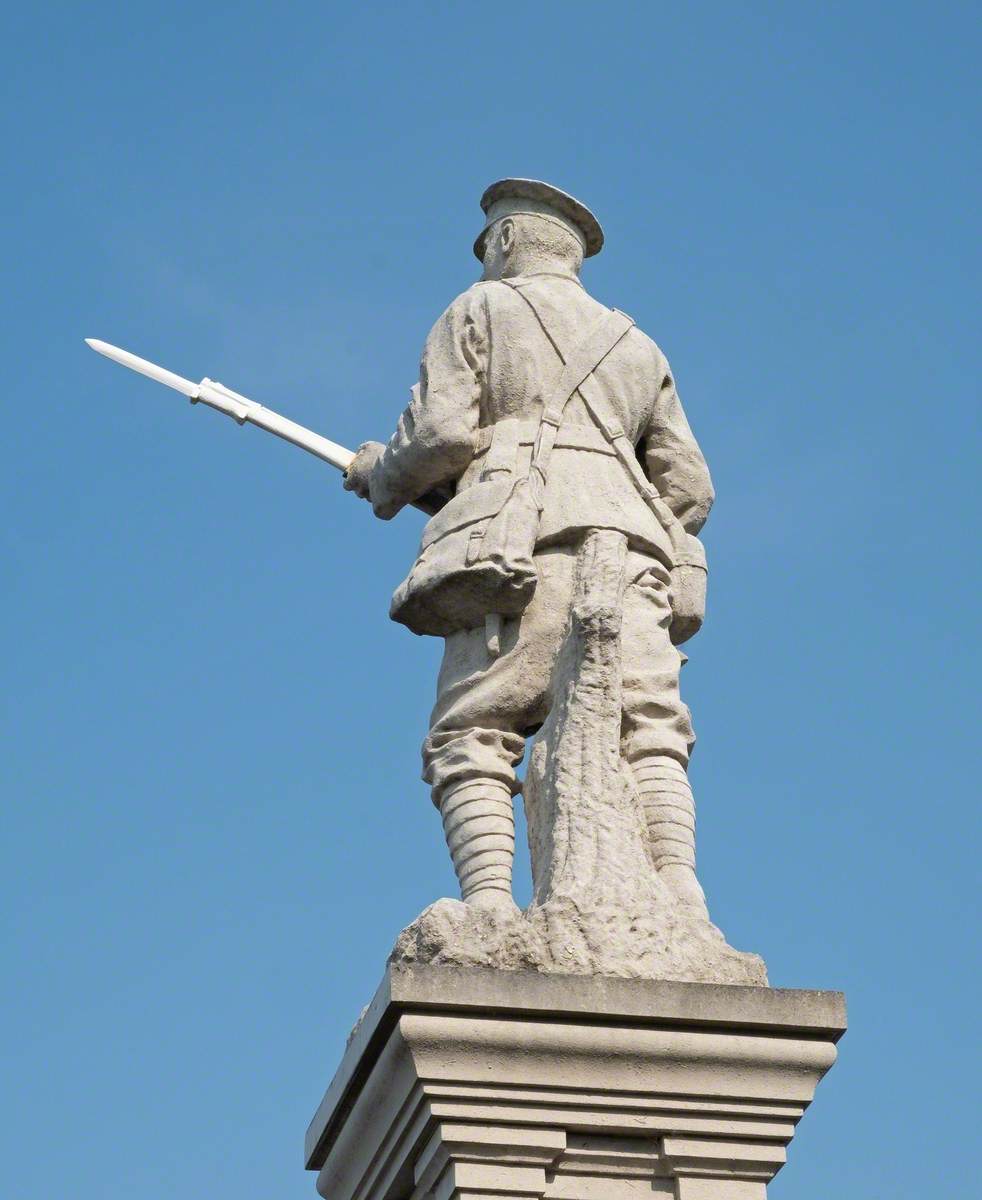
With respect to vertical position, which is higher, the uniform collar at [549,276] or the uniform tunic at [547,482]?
the uniform collar at [549,276]

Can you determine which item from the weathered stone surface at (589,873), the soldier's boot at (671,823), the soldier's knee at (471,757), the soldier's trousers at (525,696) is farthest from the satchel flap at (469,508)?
the soldier's boot at (671,823)

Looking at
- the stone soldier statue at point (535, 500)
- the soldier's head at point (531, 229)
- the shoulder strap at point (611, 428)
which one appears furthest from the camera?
the soldier's head at point (531, 229)

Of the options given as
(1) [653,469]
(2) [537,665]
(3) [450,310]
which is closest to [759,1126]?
(2) [537,665]

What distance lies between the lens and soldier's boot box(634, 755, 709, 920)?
690 cm

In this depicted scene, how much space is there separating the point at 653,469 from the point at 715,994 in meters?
2.52

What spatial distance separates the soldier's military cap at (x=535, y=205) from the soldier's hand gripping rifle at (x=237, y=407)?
108cm

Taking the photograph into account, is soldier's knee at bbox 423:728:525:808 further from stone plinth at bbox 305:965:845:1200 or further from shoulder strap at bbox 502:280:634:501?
stone plinth at bbox 305:965:845:1200

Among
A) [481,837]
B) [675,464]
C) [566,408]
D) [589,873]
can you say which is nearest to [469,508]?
[566,408]

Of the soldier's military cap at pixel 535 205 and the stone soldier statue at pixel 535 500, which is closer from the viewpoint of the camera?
the stone soldier statue at pixel 535 500

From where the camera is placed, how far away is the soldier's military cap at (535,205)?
8539 millimetres

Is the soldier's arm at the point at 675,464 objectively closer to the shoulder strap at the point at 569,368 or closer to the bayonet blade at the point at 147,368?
the shoulder strap at the point at 569,368

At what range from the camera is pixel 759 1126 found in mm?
6234

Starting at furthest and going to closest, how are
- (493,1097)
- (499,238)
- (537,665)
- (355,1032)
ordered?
(499,238)
(537,665)
(355,1032)
(493,1097)

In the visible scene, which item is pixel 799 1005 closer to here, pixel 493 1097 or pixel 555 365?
pixel 493 1097
